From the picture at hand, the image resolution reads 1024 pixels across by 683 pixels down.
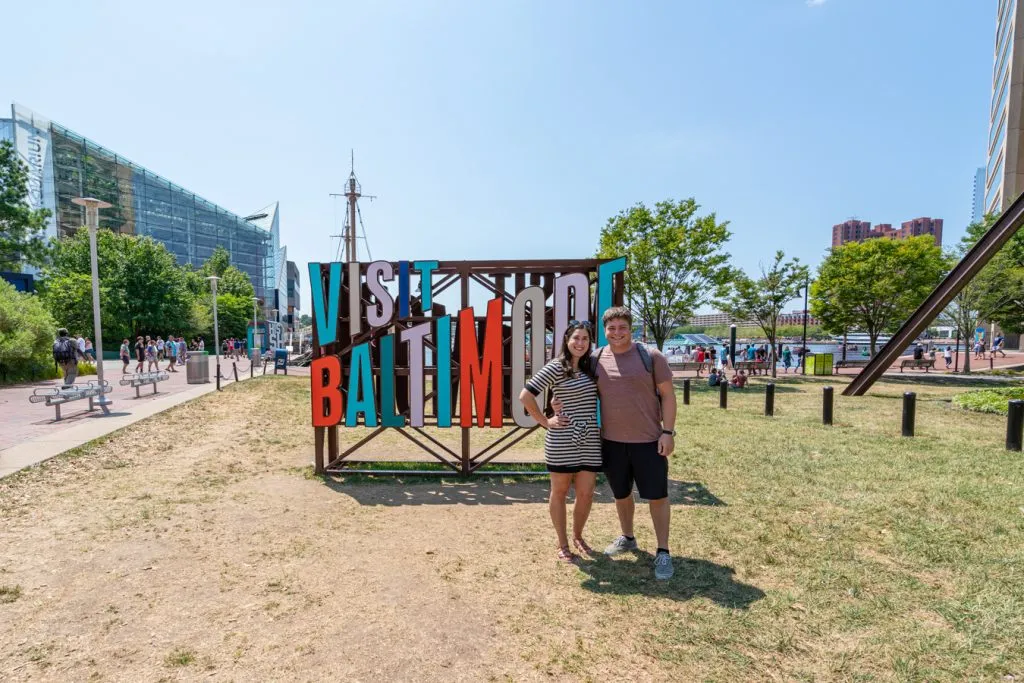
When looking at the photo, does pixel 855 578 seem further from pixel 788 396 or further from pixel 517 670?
pixel 788 396

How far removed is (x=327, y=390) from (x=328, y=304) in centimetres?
117

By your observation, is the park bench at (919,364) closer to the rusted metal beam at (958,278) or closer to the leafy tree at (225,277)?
the rusted metal beam at (958,278)

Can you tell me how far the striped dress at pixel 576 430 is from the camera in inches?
161

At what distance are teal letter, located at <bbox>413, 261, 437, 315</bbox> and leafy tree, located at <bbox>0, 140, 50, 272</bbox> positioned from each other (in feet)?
103

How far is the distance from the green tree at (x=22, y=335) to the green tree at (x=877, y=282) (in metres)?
34.1

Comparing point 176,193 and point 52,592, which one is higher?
point 176,193

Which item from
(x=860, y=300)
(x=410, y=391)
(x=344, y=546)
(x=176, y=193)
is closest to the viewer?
(x=344, y=546)

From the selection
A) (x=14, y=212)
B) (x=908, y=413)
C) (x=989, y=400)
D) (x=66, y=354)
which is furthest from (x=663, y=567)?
(x=14, y=212)

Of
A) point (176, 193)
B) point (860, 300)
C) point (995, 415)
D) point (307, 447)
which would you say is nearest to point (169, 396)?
point (307, 447)

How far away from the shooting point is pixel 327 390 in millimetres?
7051

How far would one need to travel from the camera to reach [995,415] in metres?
11.7

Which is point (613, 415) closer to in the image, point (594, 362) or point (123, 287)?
point (594, 362)

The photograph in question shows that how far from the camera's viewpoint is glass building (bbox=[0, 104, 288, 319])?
55.4 meters

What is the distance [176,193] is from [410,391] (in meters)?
86.0
